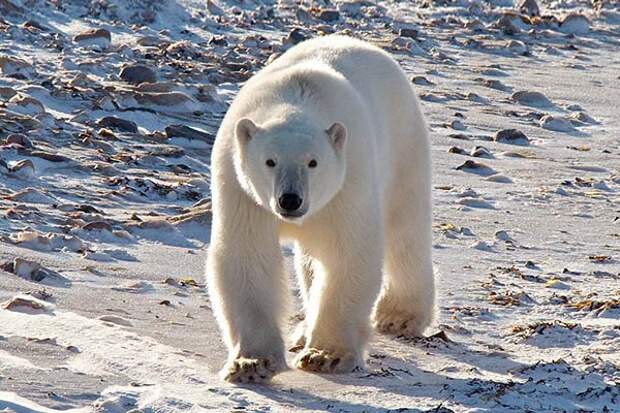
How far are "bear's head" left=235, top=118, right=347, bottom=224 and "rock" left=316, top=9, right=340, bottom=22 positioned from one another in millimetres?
12107

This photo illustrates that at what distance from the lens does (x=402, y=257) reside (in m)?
6.52

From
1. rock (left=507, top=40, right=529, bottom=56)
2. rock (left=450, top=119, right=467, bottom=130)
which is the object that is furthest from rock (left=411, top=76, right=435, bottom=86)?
rock (left=507, top=40, right=529, bottom=56)

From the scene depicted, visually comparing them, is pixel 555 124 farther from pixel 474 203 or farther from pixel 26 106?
pixel 26 106

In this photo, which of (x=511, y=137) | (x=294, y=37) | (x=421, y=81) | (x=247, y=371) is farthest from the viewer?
(x=294, y=37)

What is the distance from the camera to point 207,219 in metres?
7.74

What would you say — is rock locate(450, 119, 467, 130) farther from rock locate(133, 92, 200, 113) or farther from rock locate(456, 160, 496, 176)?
rock locate(133, 92, 200, 113)

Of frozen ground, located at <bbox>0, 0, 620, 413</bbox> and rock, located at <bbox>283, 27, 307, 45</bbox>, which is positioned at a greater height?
frozen ground, located at <bbox>0, 0, 620, 413</bbox>

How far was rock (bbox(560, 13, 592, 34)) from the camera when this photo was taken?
18109mm

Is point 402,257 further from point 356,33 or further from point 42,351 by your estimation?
point 356,33

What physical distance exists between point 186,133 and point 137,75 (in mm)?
2052

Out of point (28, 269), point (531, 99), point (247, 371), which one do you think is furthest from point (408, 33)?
point (247, 371)

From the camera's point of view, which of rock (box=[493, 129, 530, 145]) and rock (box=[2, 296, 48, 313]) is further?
rock (box=[493, 129, 530, 145])

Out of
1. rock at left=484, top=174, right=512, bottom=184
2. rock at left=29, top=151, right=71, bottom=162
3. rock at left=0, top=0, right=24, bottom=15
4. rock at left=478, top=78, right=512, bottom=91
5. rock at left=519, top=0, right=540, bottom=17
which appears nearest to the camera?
rock at left=29, top=151, right=71, bottom=162

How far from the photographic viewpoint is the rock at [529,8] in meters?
19.1
